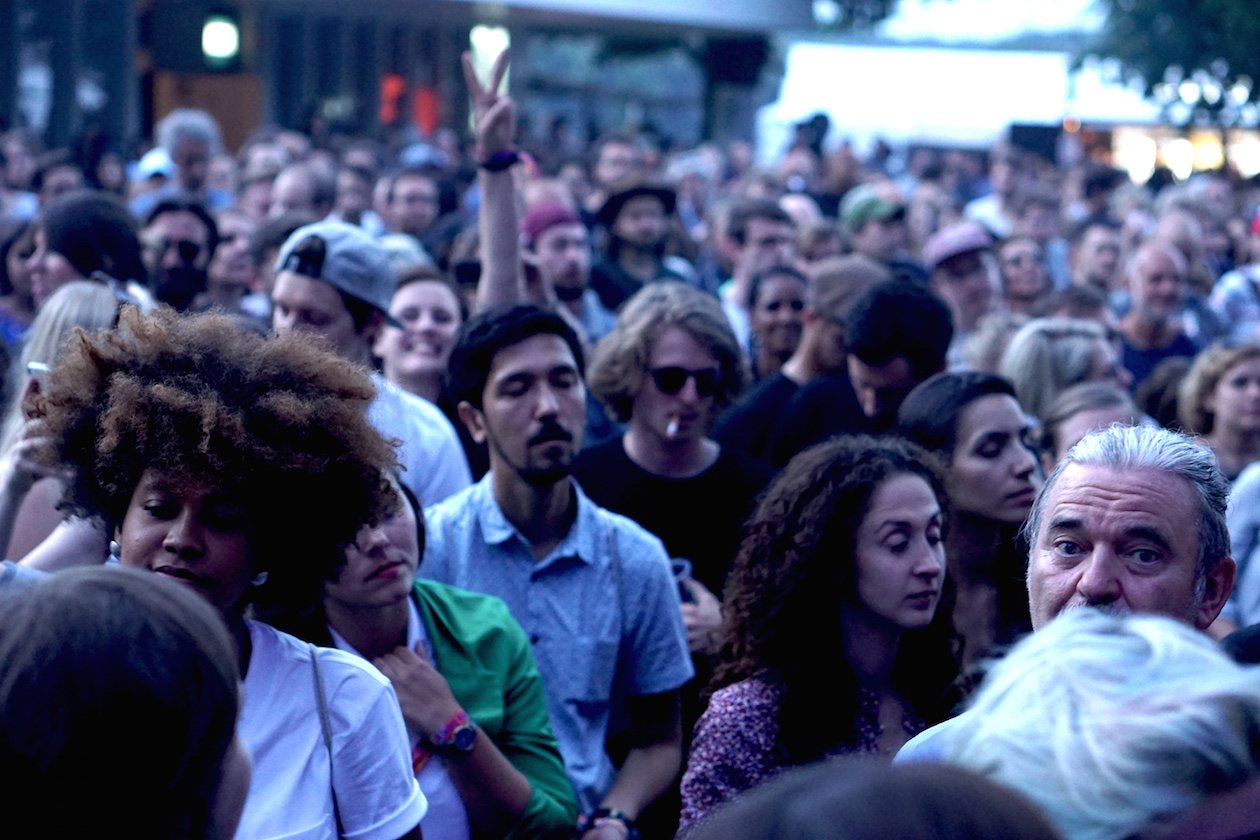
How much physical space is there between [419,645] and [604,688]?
0.75 m

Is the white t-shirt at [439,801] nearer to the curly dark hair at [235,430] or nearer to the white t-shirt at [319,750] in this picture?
the curly dark hair at [235,430]

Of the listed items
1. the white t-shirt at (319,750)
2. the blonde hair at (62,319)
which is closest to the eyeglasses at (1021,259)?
the blonde hair at (62,319)

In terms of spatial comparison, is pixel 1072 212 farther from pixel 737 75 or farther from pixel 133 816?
pixel 133 816

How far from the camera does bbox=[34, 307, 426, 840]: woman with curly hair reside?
109 inches

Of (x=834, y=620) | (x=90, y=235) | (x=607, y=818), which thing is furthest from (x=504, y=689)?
(x=90, y=235)

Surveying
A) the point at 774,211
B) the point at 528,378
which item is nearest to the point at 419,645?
the point at 528,378

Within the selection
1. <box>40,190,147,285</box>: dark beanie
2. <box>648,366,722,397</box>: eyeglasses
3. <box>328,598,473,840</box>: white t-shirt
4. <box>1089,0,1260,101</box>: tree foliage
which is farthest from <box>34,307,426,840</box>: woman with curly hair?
<box>1089,0,1260,101</box>: tree foliage

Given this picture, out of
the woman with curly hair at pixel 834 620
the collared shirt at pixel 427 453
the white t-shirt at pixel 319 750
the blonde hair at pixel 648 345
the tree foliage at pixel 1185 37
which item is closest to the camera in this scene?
the white t-shirt at pixel 319 750

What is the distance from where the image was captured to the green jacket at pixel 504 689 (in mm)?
3652

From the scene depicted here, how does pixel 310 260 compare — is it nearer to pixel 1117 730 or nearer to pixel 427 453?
pixel 427 453

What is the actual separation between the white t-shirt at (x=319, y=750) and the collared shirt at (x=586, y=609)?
1.36 m

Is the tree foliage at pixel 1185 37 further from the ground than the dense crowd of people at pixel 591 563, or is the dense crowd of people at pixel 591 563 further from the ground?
the tree foliage at pixel 1185 37

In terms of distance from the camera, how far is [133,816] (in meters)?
1.83

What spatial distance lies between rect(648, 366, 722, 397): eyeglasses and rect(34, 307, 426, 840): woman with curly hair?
6.92 feet
